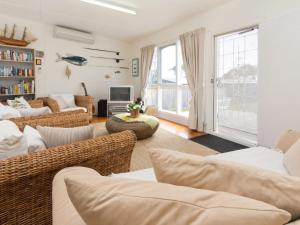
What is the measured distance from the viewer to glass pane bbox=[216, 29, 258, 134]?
3.35m

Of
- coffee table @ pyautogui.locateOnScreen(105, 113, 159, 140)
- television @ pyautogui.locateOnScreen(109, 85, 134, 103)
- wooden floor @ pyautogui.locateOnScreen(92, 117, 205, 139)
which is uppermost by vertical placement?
television @ pyautogui.locateOnScreen(109, 85, 134, 103)

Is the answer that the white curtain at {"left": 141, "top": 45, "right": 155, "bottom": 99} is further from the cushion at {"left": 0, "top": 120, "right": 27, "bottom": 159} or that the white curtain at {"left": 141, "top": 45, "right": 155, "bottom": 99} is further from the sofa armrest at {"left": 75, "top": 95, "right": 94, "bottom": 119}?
the cushion at {"left": 0, "top": 120, "right": 27, "bottom": 159}

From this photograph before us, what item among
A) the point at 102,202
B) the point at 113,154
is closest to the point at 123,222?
the point at 102,202

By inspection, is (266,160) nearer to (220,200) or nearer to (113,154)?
(113,154)

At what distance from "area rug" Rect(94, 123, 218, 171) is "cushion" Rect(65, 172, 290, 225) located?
2026 mm

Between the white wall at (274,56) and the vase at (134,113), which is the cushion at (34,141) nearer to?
the vase at (134,113)

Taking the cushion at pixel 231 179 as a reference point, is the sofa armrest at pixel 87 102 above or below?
above

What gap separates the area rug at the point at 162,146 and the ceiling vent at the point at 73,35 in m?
2.87

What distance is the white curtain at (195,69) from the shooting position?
4.09 m

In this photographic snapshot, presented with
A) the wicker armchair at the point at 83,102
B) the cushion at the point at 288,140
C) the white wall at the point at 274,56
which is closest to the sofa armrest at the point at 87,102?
the wicker armchair at the point at 83,102

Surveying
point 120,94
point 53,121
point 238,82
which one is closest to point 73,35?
point 120,94

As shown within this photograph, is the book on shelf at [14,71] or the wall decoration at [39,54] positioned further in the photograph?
the wall decoration at [39,54]

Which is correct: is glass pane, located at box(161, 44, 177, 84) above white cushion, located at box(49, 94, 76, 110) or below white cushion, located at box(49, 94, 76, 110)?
above

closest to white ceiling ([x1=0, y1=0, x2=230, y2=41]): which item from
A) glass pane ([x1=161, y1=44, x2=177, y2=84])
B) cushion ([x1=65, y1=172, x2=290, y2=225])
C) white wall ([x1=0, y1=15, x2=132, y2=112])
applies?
white wall ([x1=0, y1=15, x2=132, y2=112])
